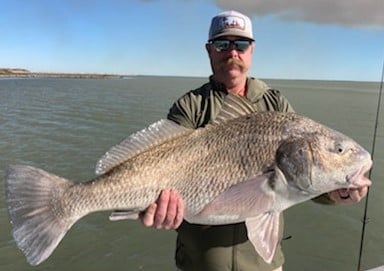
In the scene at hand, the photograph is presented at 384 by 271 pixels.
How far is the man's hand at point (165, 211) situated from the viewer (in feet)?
9.96

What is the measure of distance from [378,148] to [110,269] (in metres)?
12.8

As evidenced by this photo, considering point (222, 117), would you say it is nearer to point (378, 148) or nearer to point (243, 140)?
point (243, 140)

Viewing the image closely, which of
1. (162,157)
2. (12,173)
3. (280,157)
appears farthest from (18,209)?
(280,157)

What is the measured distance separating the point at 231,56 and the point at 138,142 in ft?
4.30

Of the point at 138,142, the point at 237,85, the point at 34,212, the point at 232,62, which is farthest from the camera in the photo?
the point at 237,85

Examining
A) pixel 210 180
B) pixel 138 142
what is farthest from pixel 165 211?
pixel 138 142

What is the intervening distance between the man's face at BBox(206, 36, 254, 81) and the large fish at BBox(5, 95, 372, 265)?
0.91 m

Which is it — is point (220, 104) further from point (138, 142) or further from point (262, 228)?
point (262, 228)

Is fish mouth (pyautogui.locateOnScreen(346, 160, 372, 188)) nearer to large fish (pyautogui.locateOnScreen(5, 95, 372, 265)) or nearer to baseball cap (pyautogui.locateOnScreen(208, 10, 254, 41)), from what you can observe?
large fish (pyautogui.locateOnScreen(5, 95, 372, 265))

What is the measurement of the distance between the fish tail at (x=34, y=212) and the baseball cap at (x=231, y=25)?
2035 mm

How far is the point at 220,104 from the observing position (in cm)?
395

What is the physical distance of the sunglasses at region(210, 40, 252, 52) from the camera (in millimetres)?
3969

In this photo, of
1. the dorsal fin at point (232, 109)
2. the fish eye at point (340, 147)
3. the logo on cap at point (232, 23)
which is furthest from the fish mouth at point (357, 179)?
the logo on cap at point (232, 23)

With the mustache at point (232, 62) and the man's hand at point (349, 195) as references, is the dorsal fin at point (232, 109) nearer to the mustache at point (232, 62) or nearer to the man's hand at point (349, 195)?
the mustache at point (232, 62)
